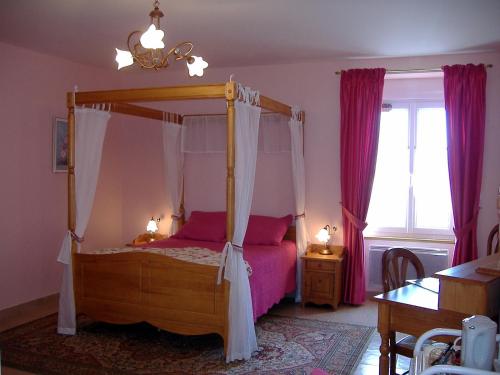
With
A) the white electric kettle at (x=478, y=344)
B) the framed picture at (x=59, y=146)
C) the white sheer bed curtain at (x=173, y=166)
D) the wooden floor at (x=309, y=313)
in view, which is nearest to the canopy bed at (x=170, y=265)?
the wooden floor at (x=309, y=313)

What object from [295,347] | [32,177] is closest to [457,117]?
[295,347]

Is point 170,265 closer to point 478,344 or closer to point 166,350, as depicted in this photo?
point 166,350

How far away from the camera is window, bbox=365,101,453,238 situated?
5074 millimetres

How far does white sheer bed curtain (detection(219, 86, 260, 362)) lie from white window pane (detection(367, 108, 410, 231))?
2063 mm

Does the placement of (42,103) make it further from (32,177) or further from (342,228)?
(342,228)

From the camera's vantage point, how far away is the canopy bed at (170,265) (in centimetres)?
355

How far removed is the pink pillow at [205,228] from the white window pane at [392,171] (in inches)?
61.9

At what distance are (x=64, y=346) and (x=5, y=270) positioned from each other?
121 centimetres

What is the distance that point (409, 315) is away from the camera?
7.93ft

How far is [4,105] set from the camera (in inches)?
177

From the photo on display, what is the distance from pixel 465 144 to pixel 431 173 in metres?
0.53

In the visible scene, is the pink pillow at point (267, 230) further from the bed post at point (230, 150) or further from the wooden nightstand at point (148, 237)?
the bed post at point (230, 150)

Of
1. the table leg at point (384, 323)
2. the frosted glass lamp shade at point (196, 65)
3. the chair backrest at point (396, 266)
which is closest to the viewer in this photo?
the table leg at point (384, 323)

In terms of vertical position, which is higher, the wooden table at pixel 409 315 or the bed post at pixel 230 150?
the bed post at pixel 230 150
